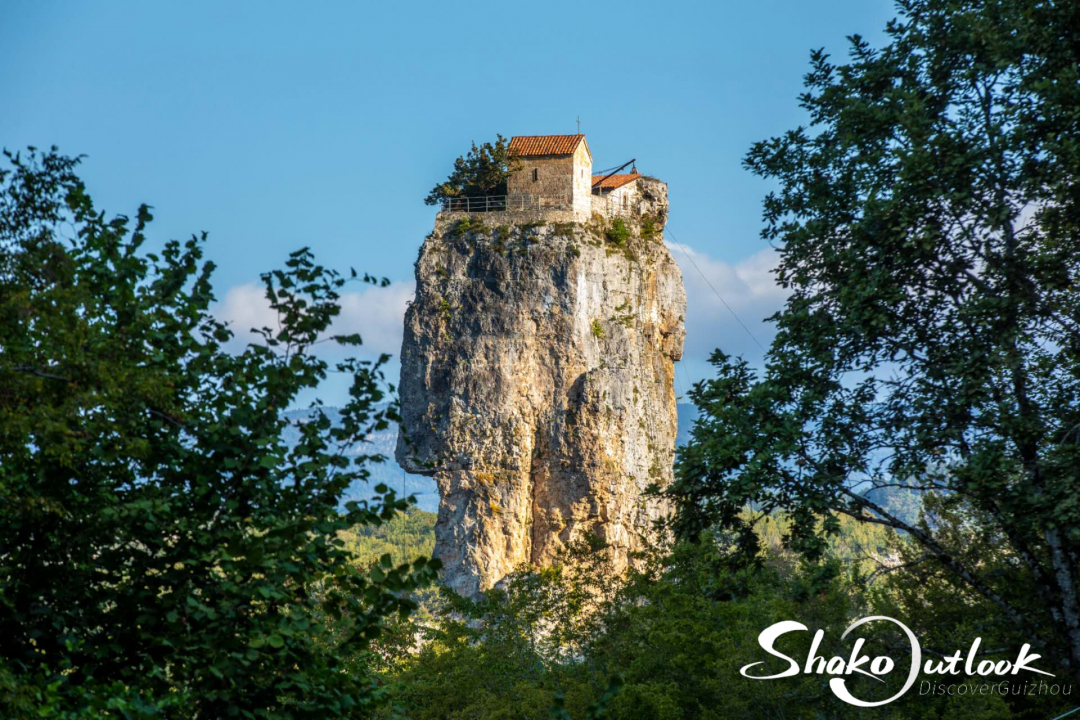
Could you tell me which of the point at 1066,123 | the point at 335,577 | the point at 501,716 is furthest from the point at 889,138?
the point at 501,716

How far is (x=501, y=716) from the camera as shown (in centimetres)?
2184

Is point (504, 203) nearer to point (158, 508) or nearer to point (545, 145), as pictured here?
point (545, 145)

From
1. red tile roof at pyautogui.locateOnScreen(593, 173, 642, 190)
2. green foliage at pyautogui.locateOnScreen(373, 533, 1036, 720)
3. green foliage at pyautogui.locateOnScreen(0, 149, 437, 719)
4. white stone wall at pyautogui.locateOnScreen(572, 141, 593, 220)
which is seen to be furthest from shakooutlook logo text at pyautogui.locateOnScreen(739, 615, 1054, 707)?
red tile roof at pyautogui.locateOnScreen(593, 173, 642, 190)

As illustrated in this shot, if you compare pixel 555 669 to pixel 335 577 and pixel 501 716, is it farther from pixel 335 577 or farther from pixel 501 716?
pixel 335 577

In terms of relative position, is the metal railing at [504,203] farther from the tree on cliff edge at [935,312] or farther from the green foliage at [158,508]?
the green foliage at [158,508]

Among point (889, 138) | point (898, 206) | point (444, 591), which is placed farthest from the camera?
point (444, 591)

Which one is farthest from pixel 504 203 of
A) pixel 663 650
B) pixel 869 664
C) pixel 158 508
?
pixel 158 508

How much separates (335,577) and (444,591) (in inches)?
907

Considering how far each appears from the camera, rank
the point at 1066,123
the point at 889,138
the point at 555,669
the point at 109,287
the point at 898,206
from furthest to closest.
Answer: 1. the point at 555,669
2. the point at 889,138
3. the point at 898,206
4. the point at 1066,123
5. the point at 109,287

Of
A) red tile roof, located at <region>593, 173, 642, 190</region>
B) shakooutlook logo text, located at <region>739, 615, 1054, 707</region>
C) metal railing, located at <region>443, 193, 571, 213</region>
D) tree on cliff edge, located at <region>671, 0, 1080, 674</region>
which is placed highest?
red tile roof, located at <region>593, 173, 642, 190</region>

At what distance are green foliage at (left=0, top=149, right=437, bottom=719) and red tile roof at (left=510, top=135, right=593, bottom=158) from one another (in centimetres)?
5150

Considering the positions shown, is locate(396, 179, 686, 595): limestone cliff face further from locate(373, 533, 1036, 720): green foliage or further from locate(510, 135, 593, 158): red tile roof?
locate(373, 533, 1036, 720): green foliage

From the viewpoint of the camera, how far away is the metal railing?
5853 centimetres

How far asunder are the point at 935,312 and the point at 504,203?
153 feet
